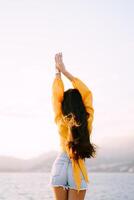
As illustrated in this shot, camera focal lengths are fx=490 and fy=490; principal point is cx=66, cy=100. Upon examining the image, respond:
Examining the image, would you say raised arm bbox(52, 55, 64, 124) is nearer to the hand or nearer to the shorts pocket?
the hand

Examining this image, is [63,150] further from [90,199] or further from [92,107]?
[90,199]

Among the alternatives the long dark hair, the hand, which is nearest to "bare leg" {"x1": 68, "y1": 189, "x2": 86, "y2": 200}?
the long dark hair

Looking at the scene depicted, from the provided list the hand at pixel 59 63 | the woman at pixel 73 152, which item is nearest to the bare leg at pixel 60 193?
the woman at pixel 73 152

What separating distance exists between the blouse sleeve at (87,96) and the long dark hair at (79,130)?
7cm

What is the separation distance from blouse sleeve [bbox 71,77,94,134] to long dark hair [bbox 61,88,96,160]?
2.8 inches

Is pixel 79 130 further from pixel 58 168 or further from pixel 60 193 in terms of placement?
pixel 60 193

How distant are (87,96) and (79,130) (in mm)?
399

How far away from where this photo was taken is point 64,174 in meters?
4.98

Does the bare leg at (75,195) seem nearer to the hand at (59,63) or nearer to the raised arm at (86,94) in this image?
the raised arm at (86,94)

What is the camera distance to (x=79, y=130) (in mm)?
4961

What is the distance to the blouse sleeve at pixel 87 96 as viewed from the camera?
16.7ft

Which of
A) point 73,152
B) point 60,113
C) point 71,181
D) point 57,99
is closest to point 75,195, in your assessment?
point 71,181

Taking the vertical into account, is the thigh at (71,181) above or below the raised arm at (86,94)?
below

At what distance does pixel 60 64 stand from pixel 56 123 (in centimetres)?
67
